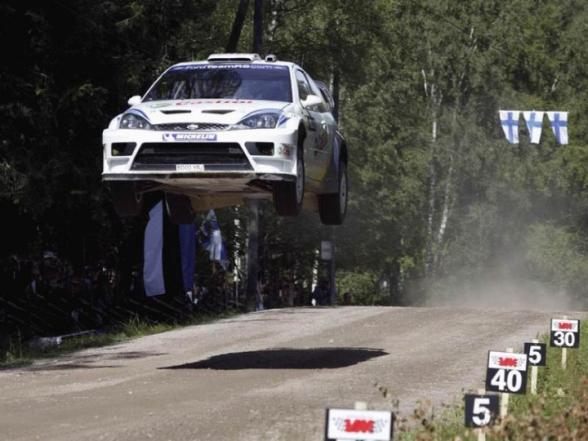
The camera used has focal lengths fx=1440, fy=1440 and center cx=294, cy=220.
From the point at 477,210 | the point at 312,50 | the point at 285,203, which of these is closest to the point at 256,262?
the point at 312,50

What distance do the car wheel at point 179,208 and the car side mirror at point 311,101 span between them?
6.70 ft

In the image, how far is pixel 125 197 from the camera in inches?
614

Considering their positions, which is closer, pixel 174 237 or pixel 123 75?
pixel 174 237

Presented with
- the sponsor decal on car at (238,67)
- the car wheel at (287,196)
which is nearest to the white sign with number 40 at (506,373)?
the car wheel at (287,196)

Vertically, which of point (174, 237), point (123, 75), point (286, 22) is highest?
point (286, 22)

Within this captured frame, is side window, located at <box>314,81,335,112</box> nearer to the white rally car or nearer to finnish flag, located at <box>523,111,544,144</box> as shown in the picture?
the white rally car

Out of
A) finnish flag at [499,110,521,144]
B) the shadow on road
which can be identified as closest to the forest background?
finnish flag at [499,110,521,144]

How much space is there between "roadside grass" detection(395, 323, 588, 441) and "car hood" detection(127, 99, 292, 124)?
370cm

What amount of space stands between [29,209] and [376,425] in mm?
22389

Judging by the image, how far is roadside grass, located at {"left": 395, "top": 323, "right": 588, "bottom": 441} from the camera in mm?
9211

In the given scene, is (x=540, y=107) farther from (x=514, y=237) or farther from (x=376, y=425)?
(x=376, y=425)

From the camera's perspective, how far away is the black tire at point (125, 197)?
15492mm

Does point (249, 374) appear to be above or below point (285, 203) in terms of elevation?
below

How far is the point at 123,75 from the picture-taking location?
1198 inches
